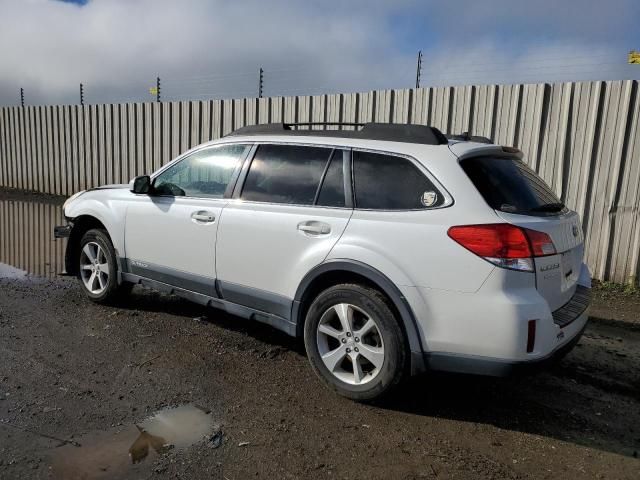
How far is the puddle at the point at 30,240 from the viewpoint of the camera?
6.83 m

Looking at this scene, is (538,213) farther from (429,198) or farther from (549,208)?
(429,198)

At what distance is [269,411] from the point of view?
3400 mm

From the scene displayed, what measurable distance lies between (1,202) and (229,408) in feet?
39.8

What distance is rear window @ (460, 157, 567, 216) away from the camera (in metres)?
3.16

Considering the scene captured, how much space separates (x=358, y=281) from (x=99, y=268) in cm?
309

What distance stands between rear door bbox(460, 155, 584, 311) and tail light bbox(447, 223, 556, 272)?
0.18 ft

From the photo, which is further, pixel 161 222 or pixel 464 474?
pixel 161 222

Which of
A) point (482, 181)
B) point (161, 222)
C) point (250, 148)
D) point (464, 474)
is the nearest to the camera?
point (464, 474)

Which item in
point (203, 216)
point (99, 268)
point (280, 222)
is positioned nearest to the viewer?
point (280, 222)

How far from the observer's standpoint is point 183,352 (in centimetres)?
429

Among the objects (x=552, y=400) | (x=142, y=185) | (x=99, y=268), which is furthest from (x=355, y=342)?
(x=99, y=268)

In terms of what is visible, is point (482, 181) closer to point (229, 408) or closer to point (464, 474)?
point (464, 474)

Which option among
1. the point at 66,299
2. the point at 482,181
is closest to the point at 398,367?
the point at 482,181

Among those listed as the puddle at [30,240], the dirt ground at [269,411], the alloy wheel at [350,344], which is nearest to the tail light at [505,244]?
the alloy wheel at [350,344]
